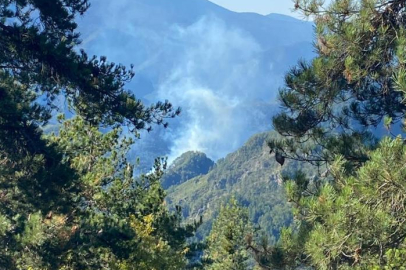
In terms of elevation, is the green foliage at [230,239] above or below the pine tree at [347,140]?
above

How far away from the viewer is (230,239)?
28.5m

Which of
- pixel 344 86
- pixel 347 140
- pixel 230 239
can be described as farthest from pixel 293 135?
pixel 230 239

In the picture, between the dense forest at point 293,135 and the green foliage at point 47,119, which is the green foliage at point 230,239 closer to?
the green foliage at point 47,119

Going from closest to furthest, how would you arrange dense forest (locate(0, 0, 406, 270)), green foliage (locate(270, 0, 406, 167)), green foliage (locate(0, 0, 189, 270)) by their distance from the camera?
dense forest (locate(0, 0, 406, 270)) → green foliage (locate(270, 0, 406, 167)) → green foliage (locate(0, 0, 189, 270))

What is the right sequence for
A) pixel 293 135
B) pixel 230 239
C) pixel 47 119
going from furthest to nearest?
1. pixel 230 239
2. pixel 47 119
3. pixel 293 135

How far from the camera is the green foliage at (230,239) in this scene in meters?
28.4

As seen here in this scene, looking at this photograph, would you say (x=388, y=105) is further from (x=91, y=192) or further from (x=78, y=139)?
(x=78, y=139)

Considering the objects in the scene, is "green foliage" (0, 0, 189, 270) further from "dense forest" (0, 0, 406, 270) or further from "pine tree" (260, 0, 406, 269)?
"pine tree" (260, 0, 406, 269)

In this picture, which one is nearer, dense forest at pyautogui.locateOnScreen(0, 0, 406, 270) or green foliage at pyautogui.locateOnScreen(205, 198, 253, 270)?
Answer: dense forest at pyautogui.locateOnScreen(0, 0, 406, 270)

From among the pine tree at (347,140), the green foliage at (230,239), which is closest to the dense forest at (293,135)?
the pine tree at (347,140)

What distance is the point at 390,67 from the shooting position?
846 cm

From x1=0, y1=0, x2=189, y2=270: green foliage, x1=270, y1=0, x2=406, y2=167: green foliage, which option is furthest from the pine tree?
x1=0, y1=0, x2=189, y2=270: green foliage

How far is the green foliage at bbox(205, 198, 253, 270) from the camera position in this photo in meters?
28.4

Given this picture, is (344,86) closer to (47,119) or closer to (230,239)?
(47,119)
